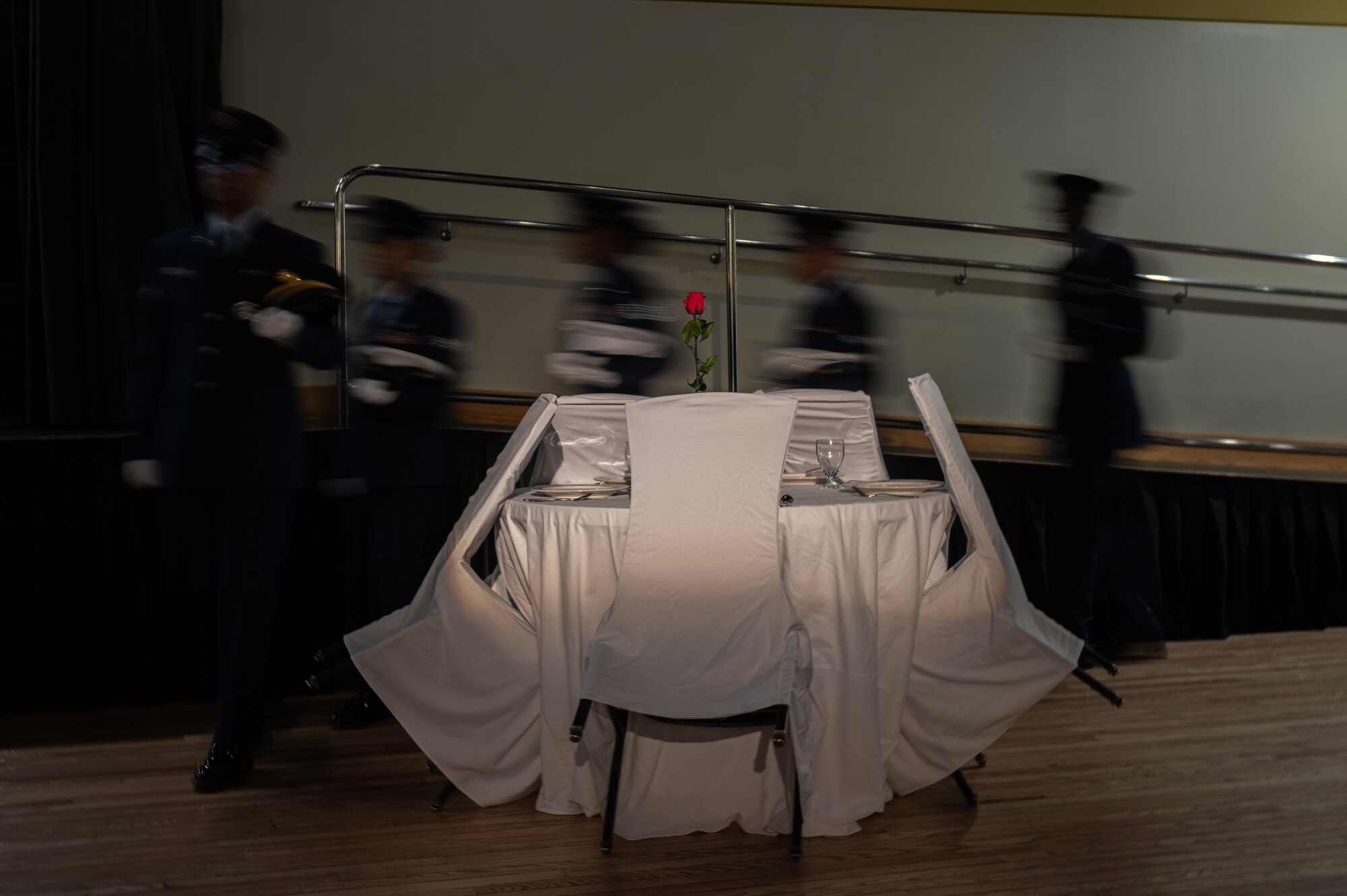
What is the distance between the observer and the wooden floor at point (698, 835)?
5.73 ft

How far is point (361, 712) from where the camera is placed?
276 centimetres

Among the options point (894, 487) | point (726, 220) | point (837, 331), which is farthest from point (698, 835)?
point (726, 220)

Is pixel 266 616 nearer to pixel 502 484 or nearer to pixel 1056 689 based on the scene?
pixel 502 484

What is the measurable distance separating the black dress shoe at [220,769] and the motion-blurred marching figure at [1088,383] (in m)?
2.45

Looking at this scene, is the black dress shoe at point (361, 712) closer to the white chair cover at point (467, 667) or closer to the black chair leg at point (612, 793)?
the white chair cover at point (467, 667)

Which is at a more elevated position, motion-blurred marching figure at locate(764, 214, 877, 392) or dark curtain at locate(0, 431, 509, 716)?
motion-blurred marching figure at locate(764, 214, 877, 392)

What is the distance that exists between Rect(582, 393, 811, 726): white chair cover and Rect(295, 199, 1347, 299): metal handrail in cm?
165

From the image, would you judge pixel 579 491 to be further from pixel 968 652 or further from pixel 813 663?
pixel 968 652

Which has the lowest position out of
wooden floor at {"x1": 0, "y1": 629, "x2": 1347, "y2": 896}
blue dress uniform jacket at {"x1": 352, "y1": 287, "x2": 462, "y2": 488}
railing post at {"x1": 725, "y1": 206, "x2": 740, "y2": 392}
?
wooden floor at {"x1": 0, "y1": 629, "x2": 1347, "y2": 896}

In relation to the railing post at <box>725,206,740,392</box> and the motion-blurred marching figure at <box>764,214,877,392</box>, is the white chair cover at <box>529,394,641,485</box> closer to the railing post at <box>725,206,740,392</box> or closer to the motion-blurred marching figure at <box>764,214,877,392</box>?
the motion-blurred marching figure at <box>764,214,877,392</box>

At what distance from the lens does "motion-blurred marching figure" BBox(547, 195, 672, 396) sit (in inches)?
114

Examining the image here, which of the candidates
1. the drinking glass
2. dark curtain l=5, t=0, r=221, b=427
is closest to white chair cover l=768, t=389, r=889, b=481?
the drinking glass

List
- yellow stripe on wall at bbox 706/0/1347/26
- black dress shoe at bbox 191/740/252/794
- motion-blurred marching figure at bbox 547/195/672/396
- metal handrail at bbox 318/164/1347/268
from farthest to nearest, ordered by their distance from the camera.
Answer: yellow stripe on wall at bbox 706/0/1347/26, metal handrail at bbox 318/164/1347/268, motion-blurred marching figure at bbox 547/195/672/396, black dress shoe at bbox 191/740/252/794

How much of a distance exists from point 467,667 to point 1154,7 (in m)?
4.78
